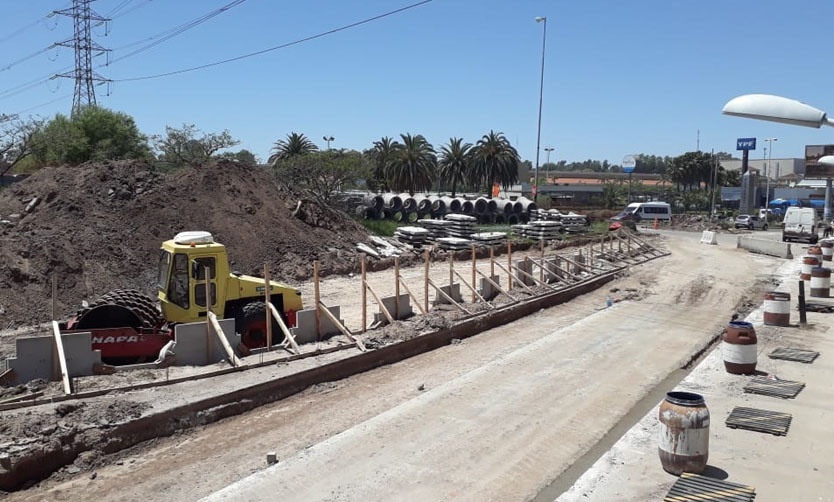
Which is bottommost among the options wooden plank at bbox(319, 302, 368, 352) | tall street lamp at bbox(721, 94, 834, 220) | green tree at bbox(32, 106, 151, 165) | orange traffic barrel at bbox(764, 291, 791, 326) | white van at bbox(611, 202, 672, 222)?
wooden plank at bbox(319, 302, 368, 352)

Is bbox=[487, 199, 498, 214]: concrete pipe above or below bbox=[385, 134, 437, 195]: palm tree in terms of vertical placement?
below

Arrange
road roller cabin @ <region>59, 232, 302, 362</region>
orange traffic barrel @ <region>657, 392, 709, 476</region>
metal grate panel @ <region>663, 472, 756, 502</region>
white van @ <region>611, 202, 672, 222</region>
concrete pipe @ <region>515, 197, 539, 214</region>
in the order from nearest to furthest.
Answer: metal grate panel @ <region>663, 472, 756, 502</region>, orange traffic barrel @ <region>657, 392, 709, 476</region>, road roller cabin @ <region>59, 232, 302, 362</region>, concrete pipe @ <region>515, 197, 539, 214</region>, white van @ <region>611, 202, 672, 222</region>

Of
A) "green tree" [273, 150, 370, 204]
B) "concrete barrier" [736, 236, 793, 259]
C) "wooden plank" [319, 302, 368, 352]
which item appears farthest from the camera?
"green tree" [273, 150, 370, 204]

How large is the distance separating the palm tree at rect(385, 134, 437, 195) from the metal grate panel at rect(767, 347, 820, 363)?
153 ft

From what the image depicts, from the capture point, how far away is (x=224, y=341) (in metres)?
11.8

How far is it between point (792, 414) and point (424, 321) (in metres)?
8.08

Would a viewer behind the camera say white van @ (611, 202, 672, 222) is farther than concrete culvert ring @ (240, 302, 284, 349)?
Yes

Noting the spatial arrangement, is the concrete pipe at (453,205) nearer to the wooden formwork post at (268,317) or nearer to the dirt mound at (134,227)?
the dirt mound at (134,227)

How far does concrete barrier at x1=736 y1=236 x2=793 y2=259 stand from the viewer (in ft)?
107

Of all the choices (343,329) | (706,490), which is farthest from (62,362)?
(706,490)

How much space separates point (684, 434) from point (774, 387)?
13.6 feet

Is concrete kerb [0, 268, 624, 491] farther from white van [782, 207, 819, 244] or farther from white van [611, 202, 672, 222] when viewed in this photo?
white van [611, 202, 672, 222]

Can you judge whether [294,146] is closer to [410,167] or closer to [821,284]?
[410,167]

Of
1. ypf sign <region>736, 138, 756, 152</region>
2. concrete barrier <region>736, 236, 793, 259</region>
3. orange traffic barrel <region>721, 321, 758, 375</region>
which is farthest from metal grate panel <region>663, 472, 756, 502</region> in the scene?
ypf sign <region>736, 138, 756, 152</region>
